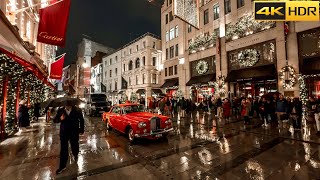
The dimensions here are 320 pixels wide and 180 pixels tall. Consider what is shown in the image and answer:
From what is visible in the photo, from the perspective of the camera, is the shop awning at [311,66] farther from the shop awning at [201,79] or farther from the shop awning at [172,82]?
the shop awning at [172,82]

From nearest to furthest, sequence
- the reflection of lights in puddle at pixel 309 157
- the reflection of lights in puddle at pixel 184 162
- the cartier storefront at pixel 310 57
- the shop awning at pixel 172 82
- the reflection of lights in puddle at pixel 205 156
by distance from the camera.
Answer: the reflection of lights in puddle at pixel 309 157
the reflection of lights in puddle at pixel 184 162
the reflection of lights in puddle at pixel 205 156
the cartier storefront at pixel 310 57
the shop awning at pixel 172 82

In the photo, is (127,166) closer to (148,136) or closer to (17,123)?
(148,136)

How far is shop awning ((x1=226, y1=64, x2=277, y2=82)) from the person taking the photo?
18.1 meters

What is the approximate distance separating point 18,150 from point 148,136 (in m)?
5.54

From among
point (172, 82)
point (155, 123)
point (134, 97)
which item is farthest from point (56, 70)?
point (134, 97)

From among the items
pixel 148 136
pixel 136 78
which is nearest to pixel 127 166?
pixel 148 136

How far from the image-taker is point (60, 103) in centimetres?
623

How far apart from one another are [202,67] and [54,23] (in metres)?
20.9

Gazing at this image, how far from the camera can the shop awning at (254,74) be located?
18094mm

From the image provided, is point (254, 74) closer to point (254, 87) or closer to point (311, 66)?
point (254, 87)

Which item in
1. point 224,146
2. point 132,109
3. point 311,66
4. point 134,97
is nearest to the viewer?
point 224,146

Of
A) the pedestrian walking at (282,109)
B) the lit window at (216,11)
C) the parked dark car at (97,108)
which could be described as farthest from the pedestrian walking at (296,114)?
the parked dark car at (97,108)

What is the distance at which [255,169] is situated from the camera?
5371mm

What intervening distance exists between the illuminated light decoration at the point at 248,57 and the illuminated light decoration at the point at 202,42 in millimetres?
4657
